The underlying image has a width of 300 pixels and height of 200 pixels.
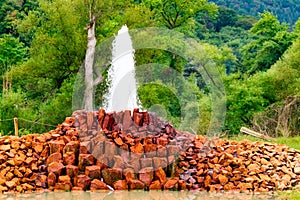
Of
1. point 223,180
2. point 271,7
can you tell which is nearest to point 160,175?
point 223,180

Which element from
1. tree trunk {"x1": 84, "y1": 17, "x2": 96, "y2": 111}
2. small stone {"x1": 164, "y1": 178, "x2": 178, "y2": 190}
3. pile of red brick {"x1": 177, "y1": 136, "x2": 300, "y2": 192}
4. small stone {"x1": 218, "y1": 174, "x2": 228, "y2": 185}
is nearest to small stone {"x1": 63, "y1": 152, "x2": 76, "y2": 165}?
small stone {"x1": 164, "y1": 178, "x2": 178, "y2": 190}

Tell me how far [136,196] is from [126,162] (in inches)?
37.9

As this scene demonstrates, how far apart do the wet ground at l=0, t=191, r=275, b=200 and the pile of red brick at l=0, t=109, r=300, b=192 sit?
11.1 inches

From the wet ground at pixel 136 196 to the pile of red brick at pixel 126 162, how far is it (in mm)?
282

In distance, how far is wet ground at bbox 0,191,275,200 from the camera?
26.9 feet

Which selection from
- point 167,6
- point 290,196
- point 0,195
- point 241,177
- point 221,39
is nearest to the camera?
point 290,196

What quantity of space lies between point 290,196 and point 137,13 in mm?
15869

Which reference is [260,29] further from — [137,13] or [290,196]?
[290,196]

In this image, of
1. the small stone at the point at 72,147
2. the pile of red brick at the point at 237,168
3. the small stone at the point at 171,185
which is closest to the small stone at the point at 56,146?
the small stone at the point at 72,147

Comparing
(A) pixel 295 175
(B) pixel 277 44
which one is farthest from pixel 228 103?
(A) pixel 295 175

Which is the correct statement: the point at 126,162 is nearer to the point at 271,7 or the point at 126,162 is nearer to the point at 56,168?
the point at 56,168

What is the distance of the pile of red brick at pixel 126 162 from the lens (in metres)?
8.96

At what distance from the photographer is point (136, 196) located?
8297 mm

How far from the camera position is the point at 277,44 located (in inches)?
1146
